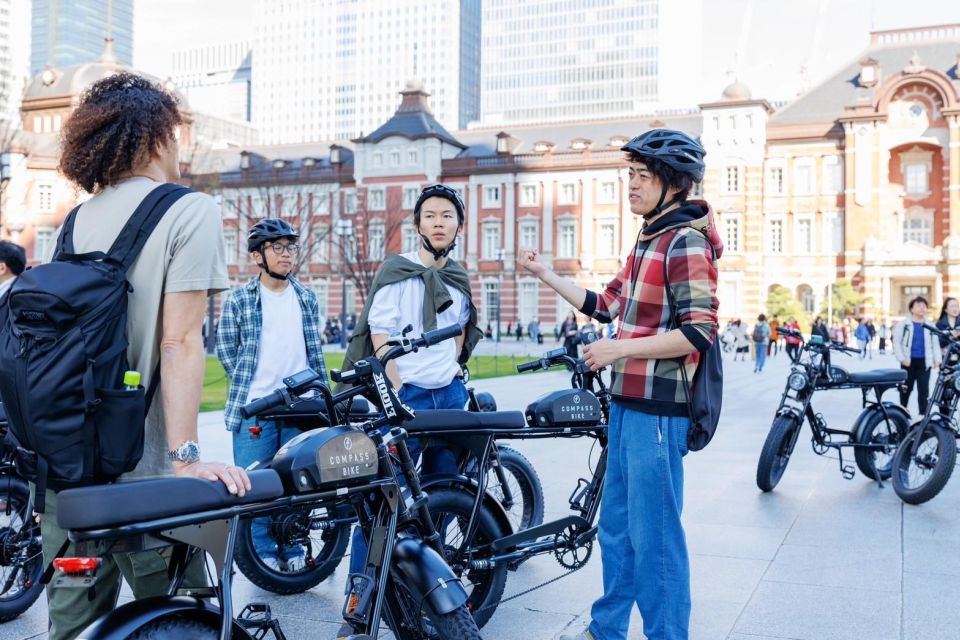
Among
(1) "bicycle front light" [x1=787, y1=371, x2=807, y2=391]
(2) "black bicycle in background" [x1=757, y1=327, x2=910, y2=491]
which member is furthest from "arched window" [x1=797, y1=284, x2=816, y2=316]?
(1) "bicycle front light" [x1=787, y1=371, x2=807, y2=391]

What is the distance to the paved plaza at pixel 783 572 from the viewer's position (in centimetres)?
426

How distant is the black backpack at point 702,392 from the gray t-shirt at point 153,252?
173cm

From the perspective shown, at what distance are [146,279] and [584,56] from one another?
11806cm

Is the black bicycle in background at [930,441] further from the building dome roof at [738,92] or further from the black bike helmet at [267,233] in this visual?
the building dome roof at [738,92]

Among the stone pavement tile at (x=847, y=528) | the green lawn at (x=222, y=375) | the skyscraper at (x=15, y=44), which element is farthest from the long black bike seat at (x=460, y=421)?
the skyscraper at (x=15, y=44)

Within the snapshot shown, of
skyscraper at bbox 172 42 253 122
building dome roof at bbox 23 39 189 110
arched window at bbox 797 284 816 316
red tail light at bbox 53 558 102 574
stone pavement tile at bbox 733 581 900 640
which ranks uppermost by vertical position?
skyscraper at bbox 172 42 253 122

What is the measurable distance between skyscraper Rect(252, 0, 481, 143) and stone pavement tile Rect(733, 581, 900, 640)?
128 meters

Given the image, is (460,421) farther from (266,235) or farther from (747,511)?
(747,511)

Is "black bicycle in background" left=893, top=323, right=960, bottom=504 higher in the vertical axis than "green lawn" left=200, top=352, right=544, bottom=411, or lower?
higher

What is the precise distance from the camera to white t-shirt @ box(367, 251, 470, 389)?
4527 millimetres

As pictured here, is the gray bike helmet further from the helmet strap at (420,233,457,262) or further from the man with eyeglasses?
the man with eyeglasses

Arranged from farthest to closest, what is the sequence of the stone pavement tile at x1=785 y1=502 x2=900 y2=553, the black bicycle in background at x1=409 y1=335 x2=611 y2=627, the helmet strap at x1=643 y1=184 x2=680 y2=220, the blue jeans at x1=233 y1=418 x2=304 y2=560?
the stone pavement tile at x1=785 y1=502 x2=900 y2=553 < the blue jeans at x1=233 y1=418 x2=304 y2=560 < the black bicycle in background at x1=409 y1=335 x2=611 y2=627 < the helmet strap at x1=643 y1=184 x2=680 y2=220

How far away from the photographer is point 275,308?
5.29 m

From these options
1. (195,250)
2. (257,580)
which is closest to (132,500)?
(195,250)
